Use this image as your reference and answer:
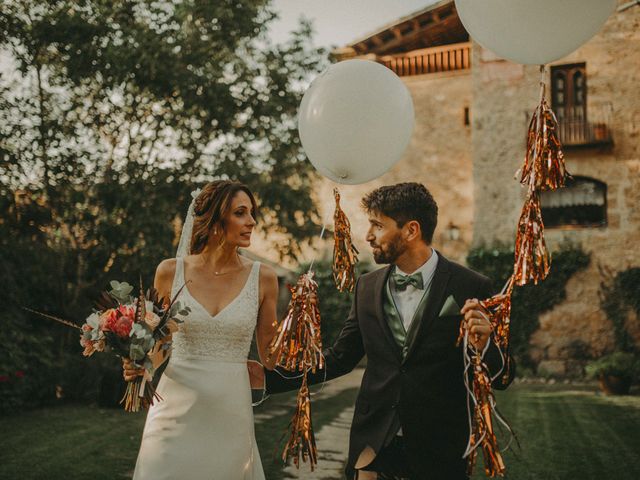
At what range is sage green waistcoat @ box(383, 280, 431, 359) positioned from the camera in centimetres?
266

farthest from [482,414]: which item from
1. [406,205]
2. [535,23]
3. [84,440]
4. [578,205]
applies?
[578,205]

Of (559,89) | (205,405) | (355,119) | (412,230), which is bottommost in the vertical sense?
(205,405)

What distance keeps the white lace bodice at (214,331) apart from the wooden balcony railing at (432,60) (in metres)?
15.9

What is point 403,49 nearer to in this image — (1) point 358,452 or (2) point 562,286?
(2) point 562,286

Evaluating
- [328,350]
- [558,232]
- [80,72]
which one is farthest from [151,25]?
[558,232]

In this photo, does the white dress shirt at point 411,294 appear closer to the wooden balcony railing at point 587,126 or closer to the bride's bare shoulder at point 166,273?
the bride's bare shoulder at point 166,273

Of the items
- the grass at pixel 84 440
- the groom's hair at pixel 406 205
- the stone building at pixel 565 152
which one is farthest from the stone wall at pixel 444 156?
the groom's hair at pixel 406 205

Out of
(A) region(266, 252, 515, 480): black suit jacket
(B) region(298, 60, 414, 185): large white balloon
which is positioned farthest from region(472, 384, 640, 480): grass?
(B) region(298, 60, 414, 185): large white balloon

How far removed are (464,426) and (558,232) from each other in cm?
1308

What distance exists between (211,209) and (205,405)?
92 centimetres

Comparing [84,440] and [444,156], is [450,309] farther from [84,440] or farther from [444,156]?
[444,156]

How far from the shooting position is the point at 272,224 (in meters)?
10.7

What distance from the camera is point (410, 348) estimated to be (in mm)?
2625

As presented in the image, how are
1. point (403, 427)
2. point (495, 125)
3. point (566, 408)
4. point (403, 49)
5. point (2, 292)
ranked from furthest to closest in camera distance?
point (403, 49) → point (495, 125) → point (566, 408) → point (2, 292) → point (403, 427)
